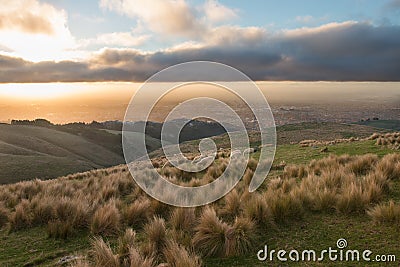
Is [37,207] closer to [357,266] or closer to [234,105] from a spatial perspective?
[234,105]

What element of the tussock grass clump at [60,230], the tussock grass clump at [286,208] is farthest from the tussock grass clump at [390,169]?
the tussock grass clump at [60,230]

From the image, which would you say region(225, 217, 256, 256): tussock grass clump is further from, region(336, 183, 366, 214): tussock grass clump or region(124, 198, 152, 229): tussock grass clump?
region(124, 198, 152, 229): tussock grass clump

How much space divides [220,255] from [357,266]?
6.95ft

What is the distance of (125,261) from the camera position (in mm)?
4469

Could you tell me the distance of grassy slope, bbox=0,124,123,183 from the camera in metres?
48.0

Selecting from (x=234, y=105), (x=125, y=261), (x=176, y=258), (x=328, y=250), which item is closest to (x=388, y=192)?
(x=328, y=250)

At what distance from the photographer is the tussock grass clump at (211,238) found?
511 centimetres

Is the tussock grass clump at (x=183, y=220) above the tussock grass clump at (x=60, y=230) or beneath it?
above

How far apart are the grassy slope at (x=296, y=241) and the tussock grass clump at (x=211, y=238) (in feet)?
0.68

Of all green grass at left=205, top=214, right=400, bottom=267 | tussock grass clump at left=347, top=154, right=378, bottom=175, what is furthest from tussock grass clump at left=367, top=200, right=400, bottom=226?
tussock grass clump at left=347, top=154, right=378, bottom=175

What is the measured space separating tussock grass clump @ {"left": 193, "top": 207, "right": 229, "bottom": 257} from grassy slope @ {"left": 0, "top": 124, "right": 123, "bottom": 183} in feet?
155

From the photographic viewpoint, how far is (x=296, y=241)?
5.32m

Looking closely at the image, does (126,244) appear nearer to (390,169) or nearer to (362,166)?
(390,169)

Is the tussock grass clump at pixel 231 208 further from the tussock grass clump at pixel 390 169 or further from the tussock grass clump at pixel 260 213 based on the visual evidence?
the tussock grass clump at pixel 390 169
